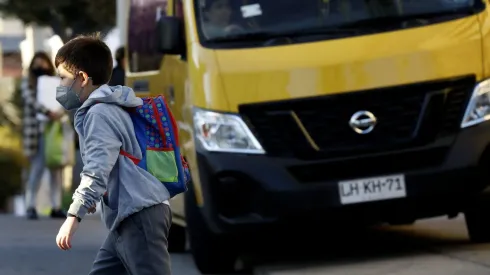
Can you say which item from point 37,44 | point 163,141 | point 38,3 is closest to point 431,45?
point 163,141

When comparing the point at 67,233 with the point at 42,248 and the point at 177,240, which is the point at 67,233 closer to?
the point at 177,240

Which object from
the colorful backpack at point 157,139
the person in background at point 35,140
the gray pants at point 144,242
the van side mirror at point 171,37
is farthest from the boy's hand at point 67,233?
the person in background at point 35,140

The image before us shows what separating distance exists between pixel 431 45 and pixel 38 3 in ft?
47.7

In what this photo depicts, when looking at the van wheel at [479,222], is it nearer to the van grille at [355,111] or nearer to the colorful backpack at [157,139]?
the van grille at [355,111]

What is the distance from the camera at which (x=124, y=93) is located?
17.4ft

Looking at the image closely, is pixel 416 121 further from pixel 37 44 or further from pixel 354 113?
pixel 37 44

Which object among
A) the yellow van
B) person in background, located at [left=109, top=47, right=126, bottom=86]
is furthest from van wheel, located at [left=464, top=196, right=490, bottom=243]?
person in background, located at [left=109, top=47, right=126, bottom=86]

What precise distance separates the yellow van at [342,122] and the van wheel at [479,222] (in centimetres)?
37

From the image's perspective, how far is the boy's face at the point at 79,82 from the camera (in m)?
5.23

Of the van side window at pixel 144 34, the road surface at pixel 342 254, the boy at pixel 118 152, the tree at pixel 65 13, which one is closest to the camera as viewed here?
the boy at pixel 118 152

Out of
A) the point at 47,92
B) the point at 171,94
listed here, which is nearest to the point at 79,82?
the point at 171,94

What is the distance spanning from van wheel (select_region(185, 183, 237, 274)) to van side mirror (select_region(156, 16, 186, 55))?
878 millimetres

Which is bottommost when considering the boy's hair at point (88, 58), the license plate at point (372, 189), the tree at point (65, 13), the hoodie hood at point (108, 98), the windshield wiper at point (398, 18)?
the tree at point (65, 13)

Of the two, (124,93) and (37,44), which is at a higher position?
(124,93)
